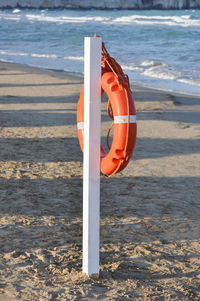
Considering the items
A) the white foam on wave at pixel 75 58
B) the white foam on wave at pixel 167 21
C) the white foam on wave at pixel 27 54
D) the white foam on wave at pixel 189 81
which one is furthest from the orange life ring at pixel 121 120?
the white foam on wave at pixel 167 21

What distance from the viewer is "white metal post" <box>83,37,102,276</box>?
2320mm

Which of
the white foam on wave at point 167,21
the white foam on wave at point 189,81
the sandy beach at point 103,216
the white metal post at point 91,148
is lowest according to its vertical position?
the white foam on wave at point 167,21

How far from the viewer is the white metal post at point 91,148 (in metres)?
2.32

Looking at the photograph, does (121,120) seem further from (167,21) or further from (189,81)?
(167,21)

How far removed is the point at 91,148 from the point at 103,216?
3.61 feet

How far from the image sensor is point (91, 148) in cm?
241

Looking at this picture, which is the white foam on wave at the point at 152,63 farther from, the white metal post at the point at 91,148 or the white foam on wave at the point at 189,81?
the white metal post at the point at 91,148

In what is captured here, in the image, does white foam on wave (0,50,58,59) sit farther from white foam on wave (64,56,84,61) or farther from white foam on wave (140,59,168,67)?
white foam on wave (140,59,168,67)

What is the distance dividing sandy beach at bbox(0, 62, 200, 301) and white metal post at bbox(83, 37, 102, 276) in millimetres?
184

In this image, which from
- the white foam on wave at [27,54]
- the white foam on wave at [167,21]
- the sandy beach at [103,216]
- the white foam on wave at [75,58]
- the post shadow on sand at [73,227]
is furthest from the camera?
the white foam on wave at [167,21]

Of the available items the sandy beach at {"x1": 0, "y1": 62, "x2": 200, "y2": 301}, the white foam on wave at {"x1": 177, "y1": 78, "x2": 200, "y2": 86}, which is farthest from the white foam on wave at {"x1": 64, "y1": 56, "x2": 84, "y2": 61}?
the sandy beach at {"x1": 0, "y1": 62, "x2": 200, "y2": 301}

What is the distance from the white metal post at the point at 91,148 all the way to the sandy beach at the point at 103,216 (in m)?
0.18

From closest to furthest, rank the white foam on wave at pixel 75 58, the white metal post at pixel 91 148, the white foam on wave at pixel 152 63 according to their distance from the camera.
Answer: the white metal post at pixel 91 148, the white foam on wave at pixel 152 63, the white foam on wave at pixel 75 58

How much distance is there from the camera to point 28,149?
16.2 ft
